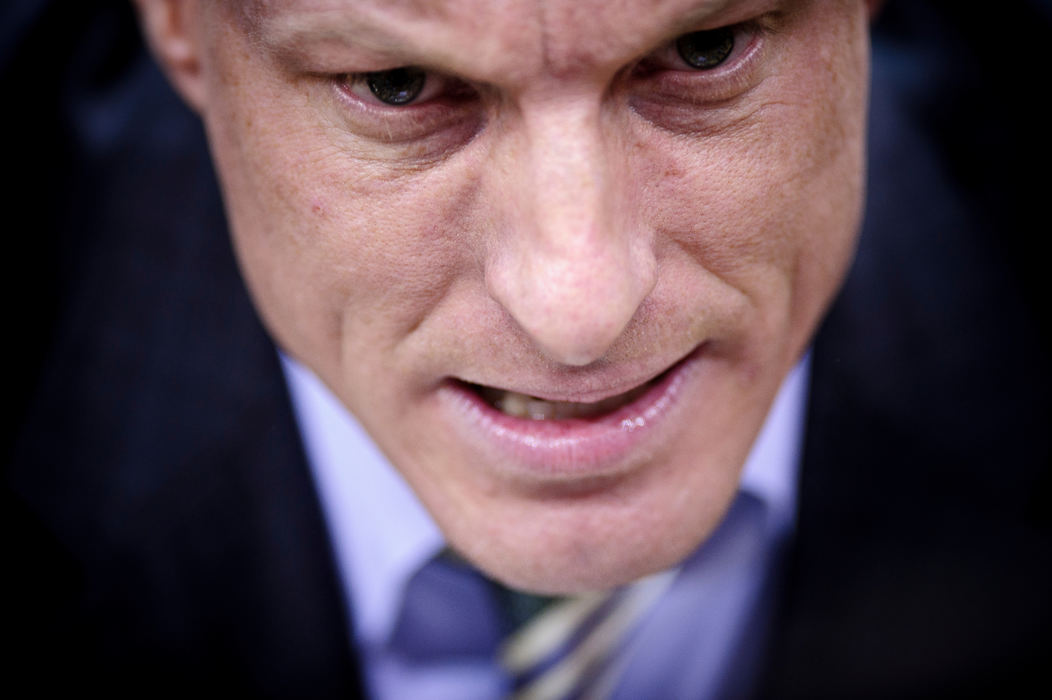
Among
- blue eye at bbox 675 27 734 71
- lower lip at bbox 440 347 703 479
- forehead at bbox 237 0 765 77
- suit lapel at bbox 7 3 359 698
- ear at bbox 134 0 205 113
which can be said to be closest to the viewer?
forehead at bbox 237 0 765 77

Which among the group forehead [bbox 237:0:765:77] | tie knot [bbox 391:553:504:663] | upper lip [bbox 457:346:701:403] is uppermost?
forehead [bbox 237:0:765:77]

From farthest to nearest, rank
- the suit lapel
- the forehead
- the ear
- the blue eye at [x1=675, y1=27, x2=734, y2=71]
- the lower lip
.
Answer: the suit lapel
the ear
the lower lip
the blue eye at [x1=675, y1=27, x2=734, y2=71]
the forehead

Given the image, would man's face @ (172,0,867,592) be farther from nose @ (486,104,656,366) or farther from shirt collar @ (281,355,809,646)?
shirt collar @ (281,355,809,646)

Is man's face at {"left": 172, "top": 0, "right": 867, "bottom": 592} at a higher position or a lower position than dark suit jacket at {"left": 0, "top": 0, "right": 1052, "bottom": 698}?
higher

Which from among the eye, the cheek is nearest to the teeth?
the cheek

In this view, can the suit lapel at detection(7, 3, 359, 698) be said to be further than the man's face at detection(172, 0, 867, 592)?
Yes

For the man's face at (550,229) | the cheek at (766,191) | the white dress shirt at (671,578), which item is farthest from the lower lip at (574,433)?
the white dress shirt at (671,578)

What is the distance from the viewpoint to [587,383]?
1106 mm

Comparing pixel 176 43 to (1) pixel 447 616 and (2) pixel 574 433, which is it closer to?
(2) pixel 574 433

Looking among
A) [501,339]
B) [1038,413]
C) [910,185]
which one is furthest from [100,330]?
[1038,413]

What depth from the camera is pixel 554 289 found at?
0.97 metres

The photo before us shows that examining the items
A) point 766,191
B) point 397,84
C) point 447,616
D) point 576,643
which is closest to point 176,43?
point 397,84

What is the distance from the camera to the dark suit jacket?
5.79 ft

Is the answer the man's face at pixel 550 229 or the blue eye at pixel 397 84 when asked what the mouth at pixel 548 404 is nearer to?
the man's face at pixel 550 229
